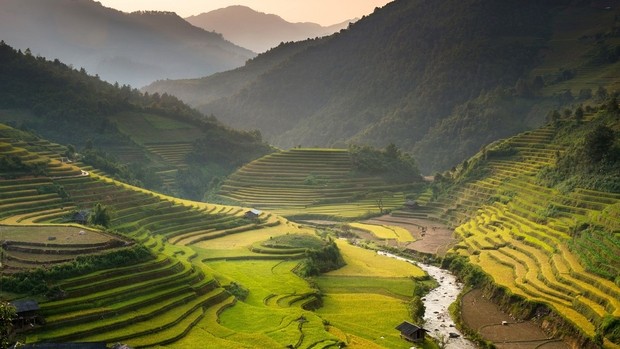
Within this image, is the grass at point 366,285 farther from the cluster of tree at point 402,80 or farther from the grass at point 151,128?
the cluster of tree at point 402,80

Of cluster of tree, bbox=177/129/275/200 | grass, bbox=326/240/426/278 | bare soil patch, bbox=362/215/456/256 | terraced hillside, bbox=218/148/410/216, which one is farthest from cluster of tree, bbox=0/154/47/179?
cluster of tree, bbox=177/129/275/200

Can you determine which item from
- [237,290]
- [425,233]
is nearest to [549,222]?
[425,233]

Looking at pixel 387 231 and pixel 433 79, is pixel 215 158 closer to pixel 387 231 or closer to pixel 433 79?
pixel 387 231

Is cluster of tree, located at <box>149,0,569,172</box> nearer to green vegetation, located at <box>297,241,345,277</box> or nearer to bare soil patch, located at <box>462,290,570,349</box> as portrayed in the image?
green vegetation, located at <box>297,241,345,277</box>

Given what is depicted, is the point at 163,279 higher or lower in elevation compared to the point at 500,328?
higher

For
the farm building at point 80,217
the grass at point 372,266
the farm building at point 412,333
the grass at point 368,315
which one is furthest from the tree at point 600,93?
the farm building at point 80,217

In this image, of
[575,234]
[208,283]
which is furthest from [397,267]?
[208,283]
